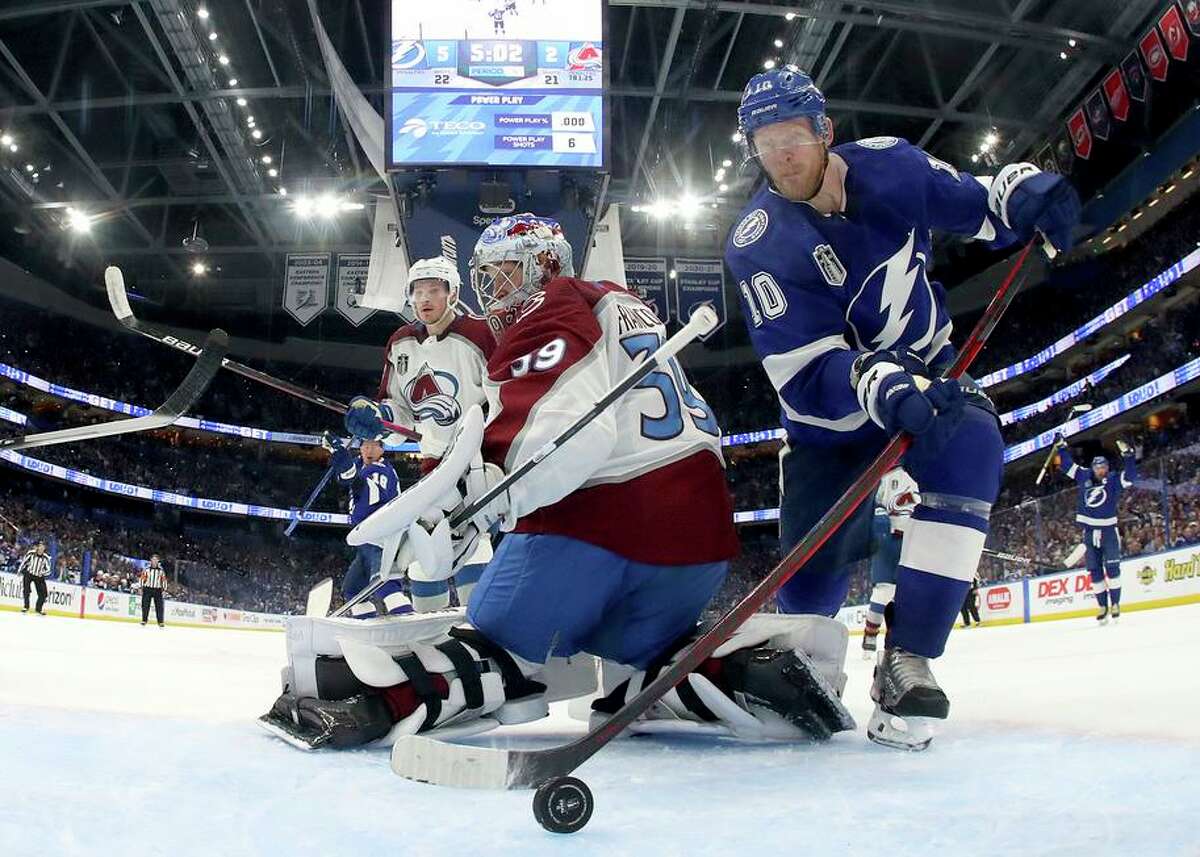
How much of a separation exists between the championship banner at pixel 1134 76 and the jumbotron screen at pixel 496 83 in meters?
8.55

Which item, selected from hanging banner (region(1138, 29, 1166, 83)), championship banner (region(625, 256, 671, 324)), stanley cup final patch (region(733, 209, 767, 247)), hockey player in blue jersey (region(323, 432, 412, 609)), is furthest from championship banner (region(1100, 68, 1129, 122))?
stanley cup final patch (region(733, 209, 767, 247))

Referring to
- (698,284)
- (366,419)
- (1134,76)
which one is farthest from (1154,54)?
(366,419)

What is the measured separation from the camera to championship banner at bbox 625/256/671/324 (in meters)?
13.2

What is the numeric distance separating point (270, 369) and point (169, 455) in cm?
295

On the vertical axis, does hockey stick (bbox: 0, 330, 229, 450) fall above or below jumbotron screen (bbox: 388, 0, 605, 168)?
below

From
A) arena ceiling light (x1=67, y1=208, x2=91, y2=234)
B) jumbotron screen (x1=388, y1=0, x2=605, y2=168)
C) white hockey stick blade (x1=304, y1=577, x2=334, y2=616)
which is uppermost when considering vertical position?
arena ceiling light (x1=67, y1=208, x2=91, y2=234)

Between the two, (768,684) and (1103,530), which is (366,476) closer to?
(768,684)

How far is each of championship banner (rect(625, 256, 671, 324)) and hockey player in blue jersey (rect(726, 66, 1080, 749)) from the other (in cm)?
1094

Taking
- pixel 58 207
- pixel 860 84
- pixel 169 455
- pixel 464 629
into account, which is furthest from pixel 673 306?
pixel 169 455

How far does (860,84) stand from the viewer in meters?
13.9

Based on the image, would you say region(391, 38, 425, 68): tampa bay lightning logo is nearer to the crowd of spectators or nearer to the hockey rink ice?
the hockey rink ice

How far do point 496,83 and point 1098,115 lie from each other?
1014cm

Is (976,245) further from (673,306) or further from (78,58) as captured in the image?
(78,58)

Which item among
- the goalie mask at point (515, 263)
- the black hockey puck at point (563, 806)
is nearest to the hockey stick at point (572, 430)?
the goalie mask at point (515, 263)
